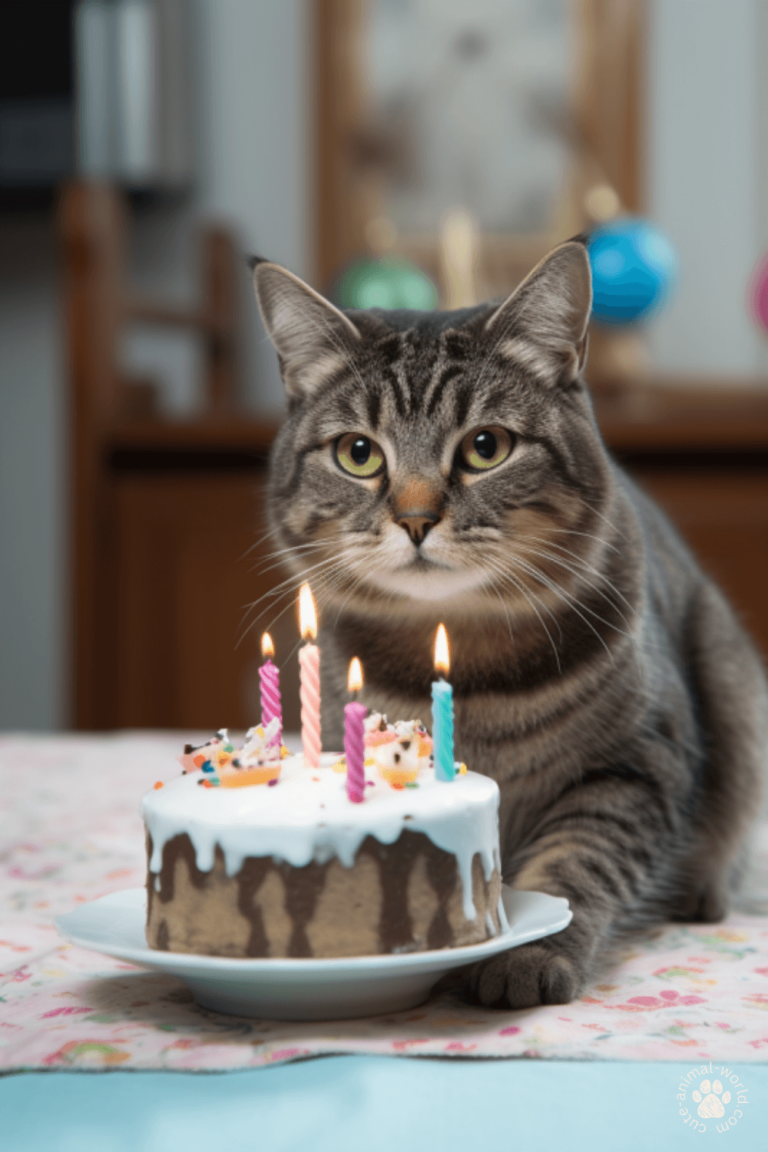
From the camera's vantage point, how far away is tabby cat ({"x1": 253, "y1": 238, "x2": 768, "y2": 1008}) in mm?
1014

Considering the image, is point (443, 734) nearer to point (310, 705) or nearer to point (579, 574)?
point (310, 705)

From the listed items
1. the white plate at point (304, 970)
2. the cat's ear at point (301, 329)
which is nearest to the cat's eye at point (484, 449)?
the cat's ear at point (301, 329)

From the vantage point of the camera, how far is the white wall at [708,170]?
3033 millimetres

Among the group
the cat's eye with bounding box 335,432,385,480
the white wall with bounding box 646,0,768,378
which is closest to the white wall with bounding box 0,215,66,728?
the white wall with bounding box 646,0,768,378

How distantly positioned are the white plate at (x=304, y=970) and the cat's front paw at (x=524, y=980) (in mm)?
32

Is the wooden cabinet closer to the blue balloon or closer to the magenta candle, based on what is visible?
the blue balloon

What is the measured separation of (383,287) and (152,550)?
83cm

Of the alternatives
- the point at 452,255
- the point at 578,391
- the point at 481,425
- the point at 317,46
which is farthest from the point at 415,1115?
the point at 317,46

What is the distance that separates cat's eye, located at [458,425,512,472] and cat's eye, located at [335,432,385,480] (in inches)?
3.0

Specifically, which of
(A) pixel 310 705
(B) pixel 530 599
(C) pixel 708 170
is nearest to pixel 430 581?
(B) pixel 530 599

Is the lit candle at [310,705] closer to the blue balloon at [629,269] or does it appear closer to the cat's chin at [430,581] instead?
the cat's chin at [430,581]

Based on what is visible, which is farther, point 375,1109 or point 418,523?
point 418,523

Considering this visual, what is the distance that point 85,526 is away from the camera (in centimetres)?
272

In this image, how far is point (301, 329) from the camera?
117 centimetres
